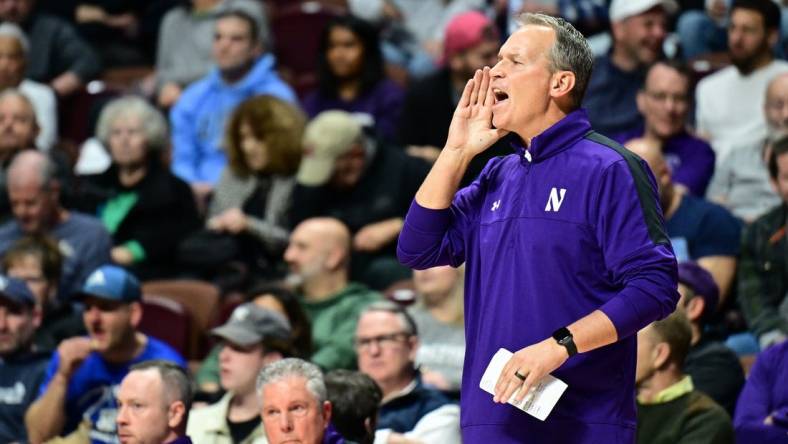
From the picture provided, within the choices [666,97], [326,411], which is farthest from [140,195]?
[326,411]

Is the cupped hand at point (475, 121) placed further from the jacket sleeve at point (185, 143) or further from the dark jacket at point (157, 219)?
the jacket sleeve at point (185, 143)

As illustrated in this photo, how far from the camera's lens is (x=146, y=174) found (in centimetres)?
783

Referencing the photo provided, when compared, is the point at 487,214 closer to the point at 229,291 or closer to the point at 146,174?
the point at 229,291

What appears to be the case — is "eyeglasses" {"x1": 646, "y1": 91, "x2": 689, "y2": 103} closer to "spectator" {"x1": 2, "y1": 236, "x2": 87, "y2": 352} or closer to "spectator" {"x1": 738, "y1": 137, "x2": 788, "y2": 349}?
"spectator" {"x1": 738, "y1": 137, "x2": 788, "y2": 349}

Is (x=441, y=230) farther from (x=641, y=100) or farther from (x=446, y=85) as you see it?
(x=446, y=85)

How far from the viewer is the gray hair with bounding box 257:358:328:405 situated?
455 centimetres

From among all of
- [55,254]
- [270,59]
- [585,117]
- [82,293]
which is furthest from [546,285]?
[270,59]

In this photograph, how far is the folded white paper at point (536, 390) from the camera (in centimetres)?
318

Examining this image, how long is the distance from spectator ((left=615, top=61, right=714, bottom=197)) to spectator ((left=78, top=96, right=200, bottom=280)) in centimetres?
233

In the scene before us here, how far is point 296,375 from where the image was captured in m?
4.56

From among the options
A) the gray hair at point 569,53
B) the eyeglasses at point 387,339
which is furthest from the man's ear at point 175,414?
the gray hair at point 569,53

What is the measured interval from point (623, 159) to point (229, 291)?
4110mm

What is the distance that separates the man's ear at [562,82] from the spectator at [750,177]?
3.69m

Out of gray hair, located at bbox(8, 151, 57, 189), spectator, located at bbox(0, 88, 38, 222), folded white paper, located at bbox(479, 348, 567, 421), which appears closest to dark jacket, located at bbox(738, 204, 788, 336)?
folded white paper, located at bbox(479, 348, 567, 421)
